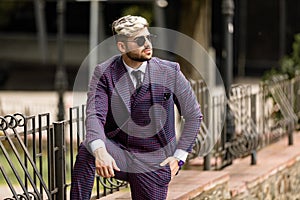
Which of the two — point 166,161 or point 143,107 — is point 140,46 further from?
point 166,161

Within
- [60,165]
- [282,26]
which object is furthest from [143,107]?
[282,26]

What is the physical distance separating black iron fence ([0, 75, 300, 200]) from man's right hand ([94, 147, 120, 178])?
2.90 feet

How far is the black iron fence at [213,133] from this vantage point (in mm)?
7086

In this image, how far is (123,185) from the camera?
7777 mm

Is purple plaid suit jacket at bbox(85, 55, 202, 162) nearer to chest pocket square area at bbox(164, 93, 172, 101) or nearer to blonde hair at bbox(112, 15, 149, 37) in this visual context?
chest pocket square area at bbox(164, 93, 172, 101)

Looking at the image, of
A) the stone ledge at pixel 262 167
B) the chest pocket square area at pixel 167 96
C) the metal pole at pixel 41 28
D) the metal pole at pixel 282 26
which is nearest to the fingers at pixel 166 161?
the chest pocket square area at pixel 167 96

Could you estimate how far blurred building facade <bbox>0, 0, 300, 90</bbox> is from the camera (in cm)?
3222

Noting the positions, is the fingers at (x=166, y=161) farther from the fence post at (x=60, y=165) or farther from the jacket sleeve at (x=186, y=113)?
the fence post at (x=60, y=165)

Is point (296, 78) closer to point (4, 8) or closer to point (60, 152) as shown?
point (60, 152)

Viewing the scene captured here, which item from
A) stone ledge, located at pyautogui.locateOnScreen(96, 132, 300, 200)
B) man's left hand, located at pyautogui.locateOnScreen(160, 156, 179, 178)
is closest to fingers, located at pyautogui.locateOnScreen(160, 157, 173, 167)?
man's left hand, located at pyautogui.locateOnScreen(160, 156, 179, 178)

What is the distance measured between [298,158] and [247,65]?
69.3 feet

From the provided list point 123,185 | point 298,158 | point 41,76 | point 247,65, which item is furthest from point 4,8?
point 123,185

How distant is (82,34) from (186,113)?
97.4ft

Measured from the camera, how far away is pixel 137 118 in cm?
589
